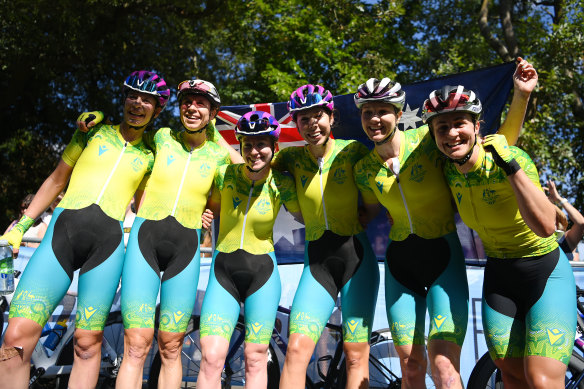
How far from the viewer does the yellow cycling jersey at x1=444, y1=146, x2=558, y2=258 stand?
12.0ft

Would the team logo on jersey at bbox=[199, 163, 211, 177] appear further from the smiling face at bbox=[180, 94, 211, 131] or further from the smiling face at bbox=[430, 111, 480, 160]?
the smiling face at bbox=[430, 111, 480, 160]

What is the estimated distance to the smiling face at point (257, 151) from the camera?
14.3 feet

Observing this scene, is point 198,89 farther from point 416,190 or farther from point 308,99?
point 416,190

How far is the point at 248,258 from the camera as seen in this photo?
435 cm

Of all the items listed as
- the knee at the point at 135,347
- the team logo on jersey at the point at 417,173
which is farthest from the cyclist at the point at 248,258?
the team logo on jersey at the point at 417,173

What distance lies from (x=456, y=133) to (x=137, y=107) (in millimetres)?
2702

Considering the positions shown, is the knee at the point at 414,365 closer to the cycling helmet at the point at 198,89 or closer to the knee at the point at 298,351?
the knee at the point at 298,351

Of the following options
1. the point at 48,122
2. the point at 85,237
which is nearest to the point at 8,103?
the point at 48,122

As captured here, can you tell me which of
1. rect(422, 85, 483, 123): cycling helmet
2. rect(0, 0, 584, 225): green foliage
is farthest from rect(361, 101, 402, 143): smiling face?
rect(0, 0, 584, 225): green foliage

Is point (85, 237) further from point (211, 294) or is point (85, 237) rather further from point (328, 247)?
point (328, 247)

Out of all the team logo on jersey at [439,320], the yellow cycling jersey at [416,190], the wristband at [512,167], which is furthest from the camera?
the yellow cycling jersey at [416,190]

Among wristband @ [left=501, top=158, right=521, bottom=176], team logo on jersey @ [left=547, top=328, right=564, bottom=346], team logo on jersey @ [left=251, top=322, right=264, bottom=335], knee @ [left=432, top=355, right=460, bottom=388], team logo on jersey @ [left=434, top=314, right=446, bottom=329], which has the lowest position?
team logo on jersey @ [left=251, top=322, right=264, bottom=335]

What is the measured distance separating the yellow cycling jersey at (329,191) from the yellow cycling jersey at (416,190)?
260 millimetres

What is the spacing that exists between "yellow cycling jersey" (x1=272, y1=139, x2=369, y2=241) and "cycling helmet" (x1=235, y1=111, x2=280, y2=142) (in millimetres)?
435
